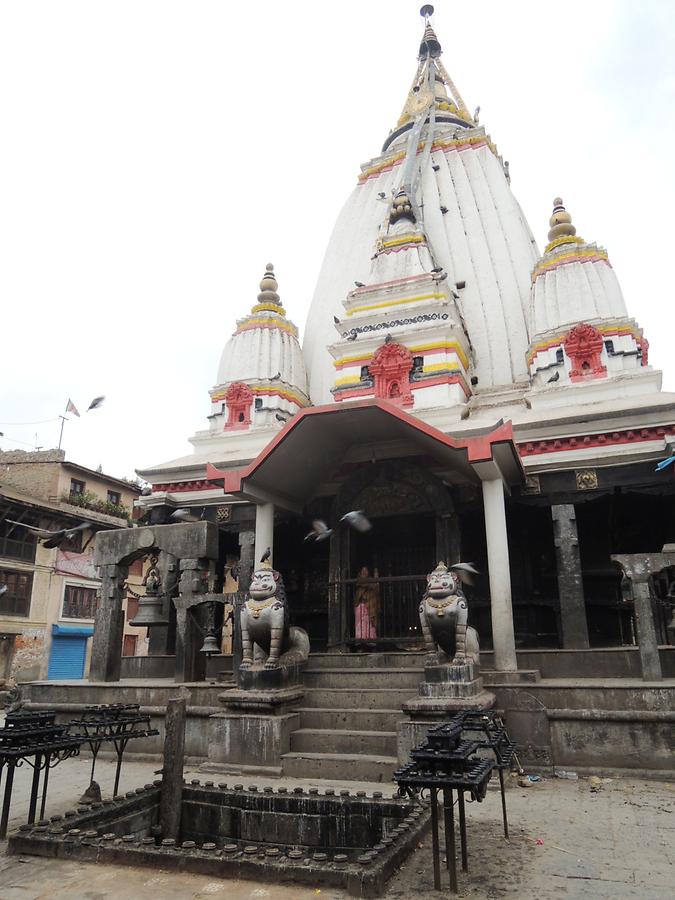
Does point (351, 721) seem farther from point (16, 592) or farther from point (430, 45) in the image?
point (430, 45)

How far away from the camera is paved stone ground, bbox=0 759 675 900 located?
4.04m

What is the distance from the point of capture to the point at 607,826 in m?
5.64

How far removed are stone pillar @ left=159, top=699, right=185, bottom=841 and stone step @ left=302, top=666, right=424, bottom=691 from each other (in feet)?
13.6

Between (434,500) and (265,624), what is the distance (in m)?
5.26

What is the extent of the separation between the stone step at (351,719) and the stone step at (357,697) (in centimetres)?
25

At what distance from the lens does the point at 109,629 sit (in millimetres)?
11609

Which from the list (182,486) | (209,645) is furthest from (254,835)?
(182,486)

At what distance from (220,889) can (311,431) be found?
874cm

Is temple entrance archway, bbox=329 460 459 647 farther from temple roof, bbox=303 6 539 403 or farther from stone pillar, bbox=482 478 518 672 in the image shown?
temple roof, bbox=303 6 539 403

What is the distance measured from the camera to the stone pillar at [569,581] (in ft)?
38.7

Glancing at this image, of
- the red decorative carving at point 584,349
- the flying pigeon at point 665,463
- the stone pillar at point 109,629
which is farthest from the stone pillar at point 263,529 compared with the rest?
the red decorative carving at point 584,349

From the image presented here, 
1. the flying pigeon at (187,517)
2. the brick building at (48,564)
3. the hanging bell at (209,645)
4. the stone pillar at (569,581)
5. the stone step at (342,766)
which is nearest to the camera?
the stone step at (342,766)

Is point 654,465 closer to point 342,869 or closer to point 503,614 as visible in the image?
point 503,614

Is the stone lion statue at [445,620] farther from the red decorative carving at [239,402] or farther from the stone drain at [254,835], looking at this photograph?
the red decorative carving at [239,402]
